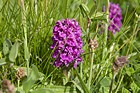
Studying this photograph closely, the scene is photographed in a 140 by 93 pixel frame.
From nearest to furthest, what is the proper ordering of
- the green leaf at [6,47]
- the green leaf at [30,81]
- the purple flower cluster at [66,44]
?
1. the green leaf at [30,81]
2. the green leaf at [6,47]
3. the purple flower cluster at [66,44]

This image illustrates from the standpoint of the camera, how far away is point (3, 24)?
167cm

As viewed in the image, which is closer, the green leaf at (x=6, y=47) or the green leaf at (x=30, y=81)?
the green leaf at (x=30, y=81)

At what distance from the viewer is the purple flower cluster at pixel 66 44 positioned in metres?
1.44

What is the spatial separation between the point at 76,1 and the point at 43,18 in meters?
0.34

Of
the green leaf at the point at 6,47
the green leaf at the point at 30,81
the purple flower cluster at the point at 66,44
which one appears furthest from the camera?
the purple flower cluster at the point at 66,44

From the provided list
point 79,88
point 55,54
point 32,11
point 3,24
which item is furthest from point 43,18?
point 79,88

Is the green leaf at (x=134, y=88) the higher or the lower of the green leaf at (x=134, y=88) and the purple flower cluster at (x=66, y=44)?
the lower

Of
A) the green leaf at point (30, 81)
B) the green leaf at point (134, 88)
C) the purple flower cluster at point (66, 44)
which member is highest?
the purple flower cluster at point (66, 44)

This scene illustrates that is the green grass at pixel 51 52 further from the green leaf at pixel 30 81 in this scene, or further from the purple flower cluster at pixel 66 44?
the green leaf at pixel 30 81

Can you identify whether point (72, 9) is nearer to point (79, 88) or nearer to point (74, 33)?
point (74, 33)

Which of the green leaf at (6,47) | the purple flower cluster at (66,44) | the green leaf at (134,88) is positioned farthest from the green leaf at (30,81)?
the green leaf at (134,88)

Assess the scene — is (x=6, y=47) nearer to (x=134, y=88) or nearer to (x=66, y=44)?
(x=66, y=44)

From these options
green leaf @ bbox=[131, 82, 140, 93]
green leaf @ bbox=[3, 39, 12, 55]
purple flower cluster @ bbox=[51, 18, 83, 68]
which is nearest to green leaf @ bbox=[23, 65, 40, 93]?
green leaf @ bbox=[3, 39, 12, 55]

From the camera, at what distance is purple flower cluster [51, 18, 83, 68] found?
1437 mm
